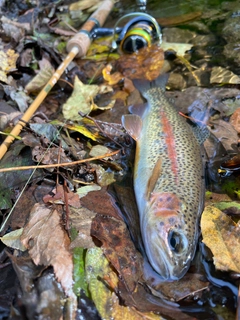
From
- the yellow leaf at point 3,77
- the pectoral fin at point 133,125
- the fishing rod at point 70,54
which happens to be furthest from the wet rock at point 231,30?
the yellow leaf at point 3,77

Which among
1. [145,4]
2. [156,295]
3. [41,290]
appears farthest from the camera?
[145,4]

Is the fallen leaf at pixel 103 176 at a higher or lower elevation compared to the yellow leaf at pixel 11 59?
lower

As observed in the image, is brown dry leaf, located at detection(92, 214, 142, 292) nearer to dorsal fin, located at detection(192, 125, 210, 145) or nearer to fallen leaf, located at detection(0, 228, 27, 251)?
fallen leaf, located at detection(0, 228, 27, 251)

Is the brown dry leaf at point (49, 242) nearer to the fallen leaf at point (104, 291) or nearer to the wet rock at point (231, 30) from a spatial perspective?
the fallen leaf at point (104, 291)

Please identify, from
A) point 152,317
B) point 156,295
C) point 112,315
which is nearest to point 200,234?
point 156,295

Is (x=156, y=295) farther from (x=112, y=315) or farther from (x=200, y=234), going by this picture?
(x=200, y=234)

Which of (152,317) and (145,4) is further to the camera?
(145,4)

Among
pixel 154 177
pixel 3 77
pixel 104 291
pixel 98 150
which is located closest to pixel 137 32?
pixel 3 77

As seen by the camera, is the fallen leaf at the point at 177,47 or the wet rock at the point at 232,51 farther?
the fallen leaf at the point at 177,47
